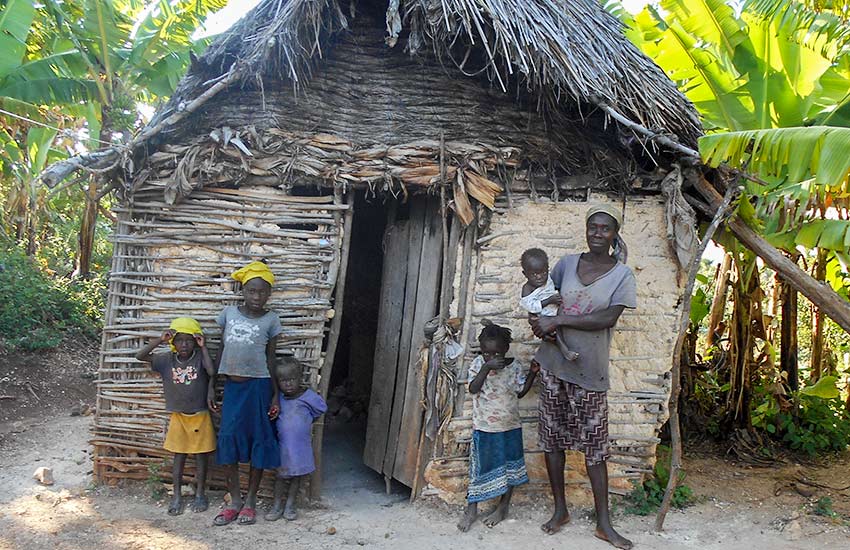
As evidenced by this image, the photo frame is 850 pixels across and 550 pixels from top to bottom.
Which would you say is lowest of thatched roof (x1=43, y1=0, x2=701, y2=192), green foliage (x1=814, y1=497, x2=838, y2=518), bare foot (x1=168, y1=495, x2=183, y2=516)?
bare foot (x1=168, y1=495, x2=183, y2=516)

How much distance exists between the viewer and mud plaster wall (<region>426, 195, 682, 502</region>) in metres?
4.12

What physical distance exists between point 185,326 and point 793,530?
3928 millimetres

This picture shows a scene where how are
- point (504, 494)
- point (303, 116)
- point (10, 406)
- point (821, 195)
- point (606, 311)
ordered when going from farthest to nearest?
point (10, 406) < point (821, 195) < point (303, 116) < point (504, 494) < point (606, 311)

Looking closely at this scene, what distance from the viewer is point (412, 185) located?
13.5 feet

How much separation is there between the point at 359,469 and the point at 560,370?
2.16m

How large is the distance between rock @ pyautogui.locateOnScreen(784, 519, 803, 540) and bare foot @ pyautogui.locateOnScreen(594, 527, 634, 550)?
110 centimetres

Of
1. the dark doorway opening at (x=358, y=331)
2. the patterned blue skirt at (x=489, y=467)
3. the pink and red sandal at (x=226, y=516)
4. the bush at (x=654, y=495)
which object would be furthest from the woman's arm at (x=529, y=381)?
the dark doorway opening at (x=358, y=331)

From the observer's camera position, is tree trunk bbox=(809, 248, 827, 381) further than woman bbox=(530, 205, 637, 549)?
Yes

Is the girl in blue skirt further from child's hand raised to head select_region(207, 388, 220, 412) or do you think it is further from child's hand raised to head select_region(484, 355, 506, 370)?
child's hand raised to head select_region(207, 388, 220, 412)

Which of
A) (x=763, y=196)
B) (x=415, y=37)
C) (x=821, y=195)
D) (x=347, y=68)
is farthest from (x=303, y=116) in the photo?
(x=821, y=195)

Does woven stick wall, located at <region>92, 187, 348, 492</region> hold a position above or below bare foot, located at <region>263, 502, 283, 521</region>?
above

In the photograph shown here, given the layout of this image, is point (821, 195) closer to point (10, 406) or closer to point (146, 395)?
point (146, 395)

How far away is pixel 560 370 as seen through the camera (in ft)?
11.9

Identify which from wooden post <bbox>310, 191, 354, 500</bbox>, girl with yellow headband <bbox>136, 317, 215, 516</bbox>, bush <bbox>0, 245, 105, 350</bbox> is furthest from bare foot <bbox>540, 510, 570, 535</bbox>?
bush <bbox>0, 245, 105, 350</bbox>
